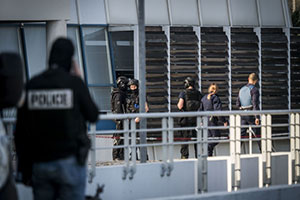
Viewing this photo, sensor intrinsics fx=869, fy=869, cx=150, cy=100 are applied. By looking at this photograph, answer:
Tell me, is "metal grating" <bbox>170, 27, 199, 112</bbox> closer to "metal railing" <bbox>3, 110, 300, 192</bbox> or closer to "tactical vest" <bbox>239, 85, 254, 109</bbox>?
"tactical vest" <bbox>239, 85, 254, 109</bbox>

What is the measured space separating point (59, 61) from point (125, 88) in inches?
401

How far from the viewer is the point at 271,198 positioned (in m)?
11.8

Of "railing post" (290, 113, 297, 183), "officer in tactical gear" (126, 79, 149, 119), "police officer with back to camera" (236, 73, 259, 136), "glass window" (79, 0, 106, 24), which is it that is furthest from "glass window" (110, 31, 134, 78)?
"railing post" (290, 113, 297, 183)

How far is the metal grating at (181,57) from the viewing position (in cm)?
2177

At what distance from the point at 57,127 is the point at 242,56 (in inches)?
659

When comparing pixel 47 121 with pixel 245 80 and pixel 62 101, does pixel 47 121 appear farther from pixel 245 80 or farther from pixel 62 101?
pixel 245 80

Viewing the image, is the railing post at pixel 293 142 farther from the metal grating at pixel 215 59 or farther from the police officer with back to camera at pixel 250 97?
the metal grating at pixel 215 59

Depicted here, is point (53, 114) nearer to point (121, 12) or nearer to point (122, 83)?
point (122, 83)

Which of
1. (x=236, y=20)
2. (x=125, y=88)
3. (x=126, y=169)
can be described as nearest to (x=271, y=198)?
(x=126, y=169)

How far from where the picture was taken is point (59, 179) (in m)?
6.29

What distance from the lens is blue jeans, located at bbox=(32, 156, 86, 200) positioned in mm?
6277

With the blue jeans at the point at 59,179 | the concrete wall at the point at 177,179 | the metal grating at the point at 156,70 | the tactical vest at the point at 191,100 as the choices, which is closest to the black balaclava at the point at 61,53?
the blue jeans at the point at 59,179

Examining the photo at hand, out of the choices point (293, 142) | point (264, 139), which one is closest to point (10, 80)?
point (264, 139)

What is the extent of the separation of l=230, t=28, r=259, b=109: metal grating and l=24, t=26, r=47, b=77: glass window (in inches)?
196
